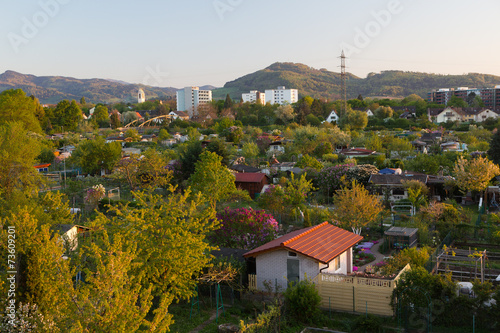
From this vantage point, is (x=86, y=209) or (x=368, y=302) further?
(x=86, y=209)

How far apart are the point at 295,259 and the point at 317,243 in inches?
49.5

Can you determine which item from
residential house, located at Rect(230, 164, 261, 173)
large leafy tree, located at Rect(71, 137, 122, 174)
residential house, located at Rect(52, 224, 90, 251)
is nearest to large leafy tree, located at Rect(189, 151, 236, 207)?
residential house, located at Rect(52, 224, 90, 251)

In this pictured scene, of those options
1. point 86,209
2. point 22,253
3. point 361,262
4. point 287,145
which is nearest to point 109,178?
point 86,209

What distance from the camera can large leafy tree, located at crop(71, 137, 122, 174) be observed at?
44844 millimetres

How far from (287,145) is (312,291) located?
41888mm

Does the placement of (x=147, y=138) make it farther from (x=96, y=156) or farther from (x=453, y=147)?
(x=453, y=147)

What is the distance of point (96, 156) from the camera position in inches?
1774

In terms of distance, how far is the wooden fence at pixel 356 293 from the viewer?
13695mm

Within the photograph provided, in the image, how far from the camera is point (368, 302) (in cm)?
1391

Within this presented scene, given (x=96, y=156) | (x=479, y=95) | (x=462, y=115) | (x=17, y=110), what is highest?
(x=479, y=95)

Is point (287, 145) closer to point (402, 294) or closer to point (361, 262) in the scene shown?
point (361, 262)

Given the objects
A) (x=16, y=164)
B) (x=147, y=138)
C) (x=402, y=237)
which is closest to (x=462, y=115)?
(x=147, y=138)

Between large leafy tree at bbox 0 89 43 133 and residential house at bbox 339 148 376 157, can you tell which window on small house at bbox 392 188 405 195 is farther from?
large leafy tree at bbox 0 89 43 133

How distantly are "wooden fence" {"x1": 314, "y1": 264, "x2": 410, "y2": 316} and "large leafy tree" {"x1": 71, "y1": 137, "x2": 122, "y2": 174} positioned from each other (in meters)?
33.8
